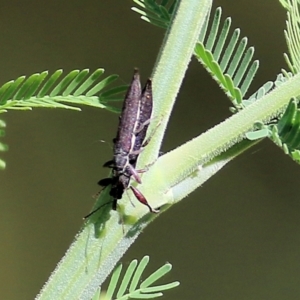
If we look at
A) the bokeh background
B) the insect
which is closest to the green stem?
the insect

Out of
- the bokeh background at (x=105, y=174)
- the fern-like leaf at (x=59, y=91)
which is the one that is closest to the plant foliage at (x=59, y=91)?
the fern-like leaf at (x=59, y=91)

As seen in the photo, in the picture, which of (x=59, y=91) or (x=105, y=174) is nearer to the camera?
(x=59, y=91)

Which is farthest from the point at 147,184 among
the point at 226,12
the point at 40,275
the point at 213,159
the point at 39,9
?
the point at 40,275

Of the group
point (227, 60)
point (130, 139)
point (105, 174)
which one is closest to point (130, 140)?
point (130, 139)

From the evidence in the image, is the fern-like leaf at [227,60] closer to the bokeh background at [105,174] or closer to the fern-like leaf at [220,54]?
the fern-like leaf at [220,54]

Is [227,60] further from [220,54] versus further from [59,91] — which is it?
[59,91]

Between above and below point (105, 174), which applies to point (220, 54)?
below

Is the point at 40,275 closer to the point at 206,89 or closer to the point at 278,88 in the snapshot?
the point at 206,89
